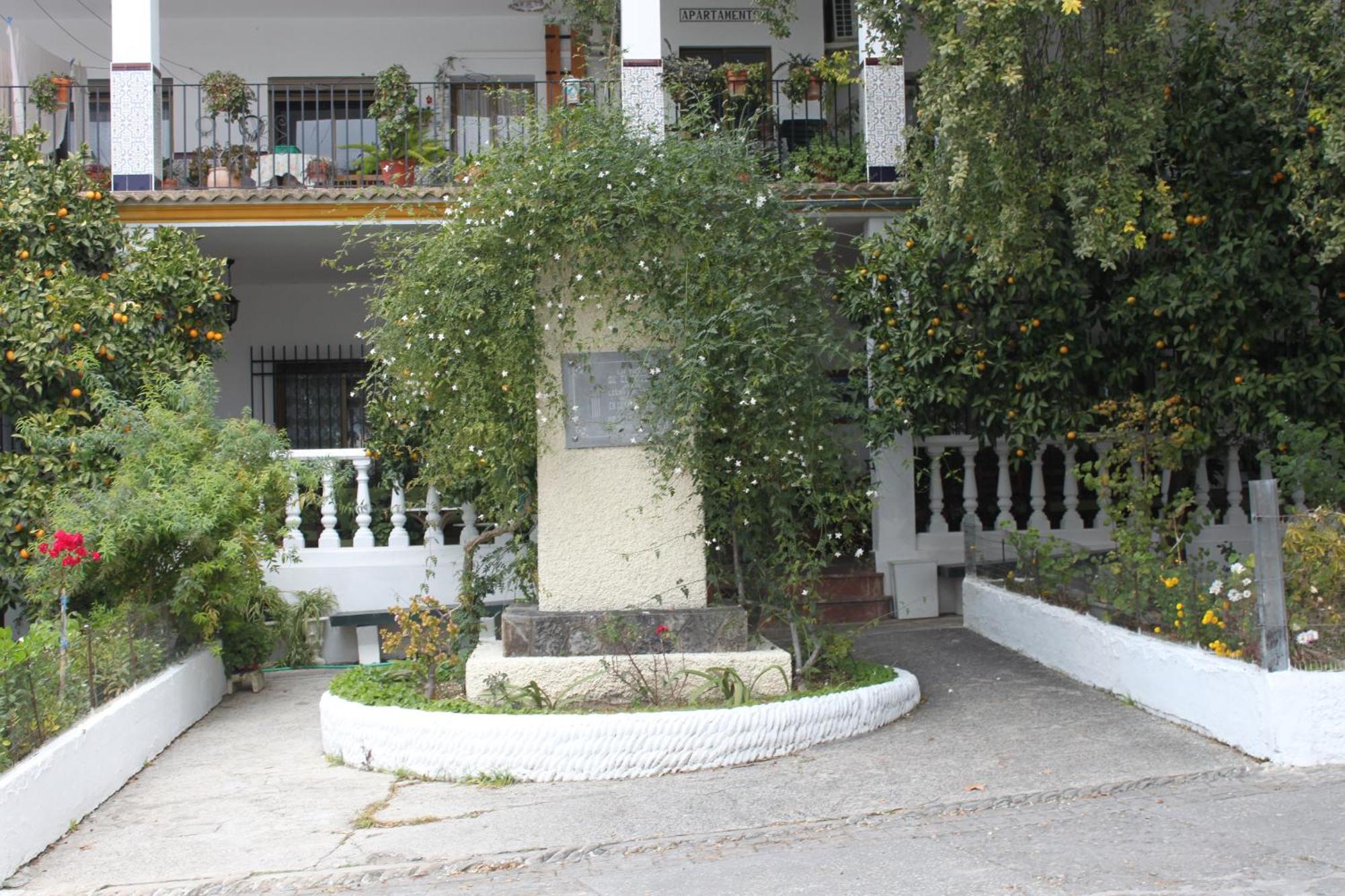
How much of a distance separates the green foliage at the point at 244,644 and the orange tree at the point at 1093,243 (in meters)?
4.71

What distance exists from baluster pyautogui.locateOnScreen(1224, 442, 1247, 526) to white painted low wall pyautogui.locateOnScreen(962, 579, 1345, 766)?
2.67 metres

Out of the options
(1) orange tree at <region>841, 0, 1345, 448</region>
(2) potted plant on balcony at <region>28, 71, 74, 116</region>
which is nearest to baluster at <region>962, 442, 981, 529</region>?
(1) orange tree at <region>841, 0, 1345, 448</region>

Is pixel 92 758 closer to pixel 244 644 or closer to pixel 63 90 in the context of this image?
pixel 244 644

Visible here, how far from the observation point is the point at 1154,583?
23.5 feet

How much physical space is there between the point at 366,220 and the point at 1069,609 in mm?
5111

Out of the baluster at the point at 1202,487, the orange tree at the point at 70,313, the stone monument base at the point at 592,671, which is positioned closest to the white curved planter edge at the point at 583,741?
the stone monument base at the point at 592,671

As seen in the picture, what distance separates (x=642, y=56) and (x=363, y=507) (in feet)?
14.0

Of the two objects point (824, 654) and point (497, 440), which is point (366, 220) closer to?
point (497, 440)

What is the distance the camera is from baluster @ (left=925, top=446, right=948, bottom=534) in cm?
1034

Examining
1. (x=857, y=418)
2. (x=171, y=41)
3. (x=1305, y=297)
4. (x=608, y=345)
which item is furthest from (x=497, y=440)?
(x=171, y=41)

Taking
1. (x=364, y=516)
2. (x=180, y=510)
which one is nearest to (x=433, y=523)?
(x=364, y=516)

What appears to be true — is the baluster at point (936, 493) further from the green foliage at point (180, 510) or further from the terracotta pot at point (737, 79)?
the green foliage at point (180, 510)

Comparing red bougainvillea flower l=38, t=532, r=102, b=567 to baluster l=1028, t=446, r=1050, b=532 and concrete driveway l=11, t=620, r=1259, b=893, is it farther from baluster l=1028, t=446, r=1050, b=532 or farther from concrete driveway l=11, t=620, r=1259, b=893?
baluster l=1028, t=446, r=1050, b=532

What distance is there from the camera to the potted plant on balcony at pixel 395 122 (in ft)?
37.3
